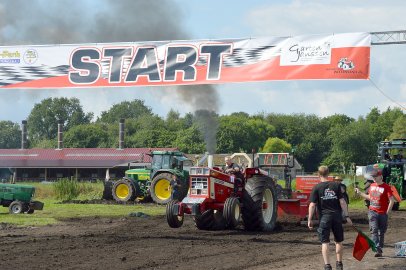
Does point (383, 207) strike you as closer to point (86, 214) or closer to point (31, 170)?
point (86, 214)

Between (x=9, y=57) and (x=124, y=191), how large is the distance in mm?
17301

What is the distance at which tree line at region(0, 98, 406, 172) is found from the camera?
98731 millimetres

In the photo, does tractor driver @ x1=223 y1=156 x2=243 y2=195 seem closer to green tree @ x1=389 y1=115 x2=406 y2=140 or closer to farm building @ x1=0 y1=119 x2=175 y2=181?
farm building @ x1=0 y1=119 x2=175 y2=181

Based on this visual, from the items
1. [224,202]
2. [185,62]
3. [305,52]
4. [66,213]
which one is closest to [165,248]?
[224,202]

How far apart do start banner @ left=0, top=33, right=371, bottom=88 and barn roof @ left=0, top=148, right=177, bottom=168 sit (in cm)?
6008

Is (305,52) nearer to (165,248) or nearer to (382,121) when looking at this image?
(165,248)

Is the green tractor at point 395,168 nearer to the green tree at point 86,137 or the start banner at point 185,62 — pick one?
the start banner at point 185,62

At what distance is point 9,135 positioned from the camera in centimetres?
11125

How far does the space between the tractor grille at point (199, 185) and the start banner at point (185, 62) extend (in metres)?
2.50

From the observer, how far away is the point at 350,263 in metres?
13.5

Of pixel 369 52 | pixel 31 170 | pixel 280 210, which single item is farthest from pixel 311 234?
pixel 31 170

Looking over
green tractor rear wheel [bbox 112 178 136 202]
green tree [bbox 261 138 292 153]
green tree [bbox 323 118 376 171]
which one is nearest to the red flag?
green tractor rear wheel [bbox 112 178 136 202]

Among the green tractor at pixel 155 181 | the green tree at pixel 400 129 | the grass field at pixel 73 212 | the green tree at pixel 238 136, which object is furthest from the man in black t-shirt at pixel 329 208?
the green tree at pixel 400 129

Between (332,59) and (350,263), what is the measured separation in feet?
18.7
